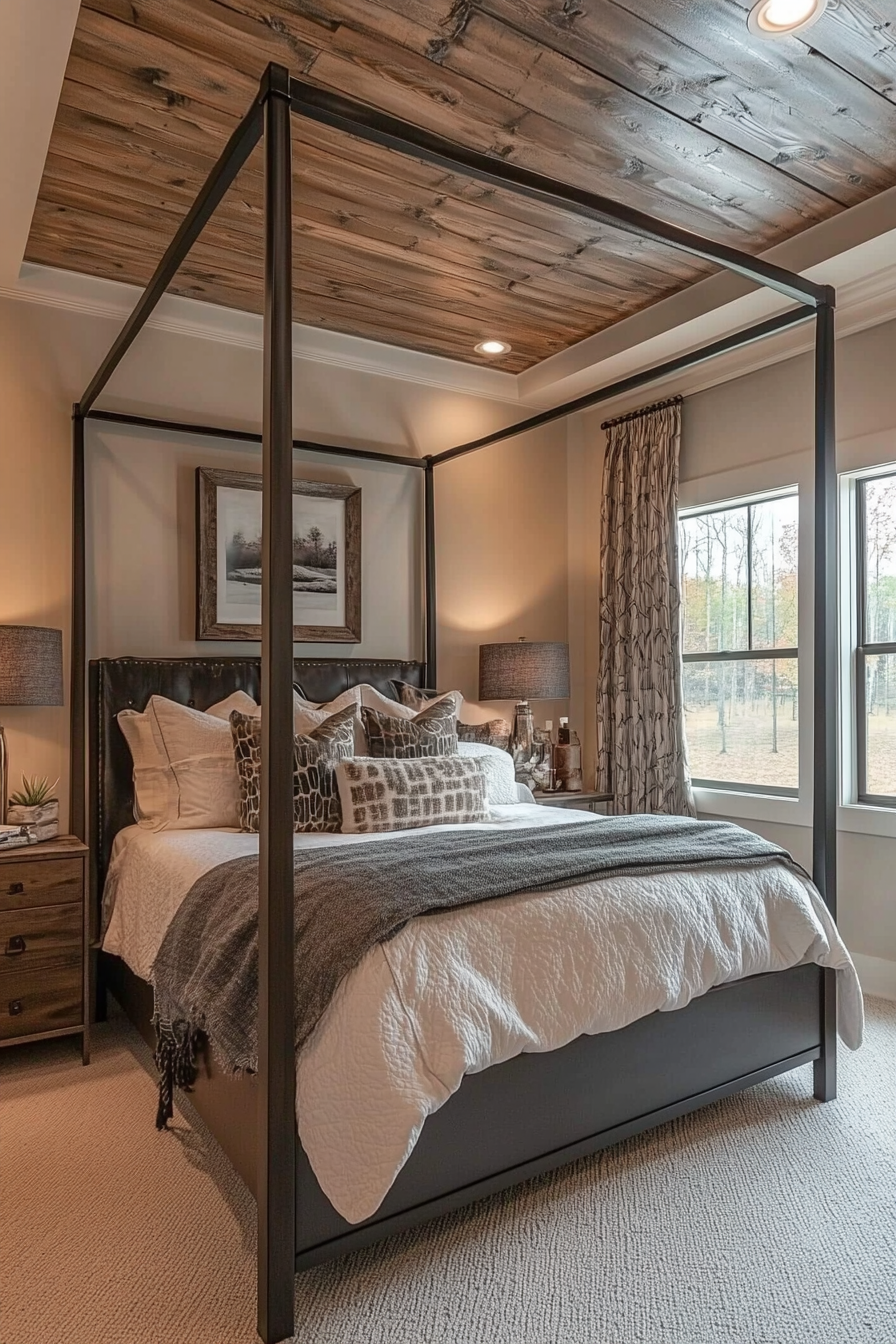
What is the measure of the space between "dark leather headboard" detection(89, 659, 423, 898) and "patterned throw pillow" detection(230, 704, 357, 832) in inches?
11.1

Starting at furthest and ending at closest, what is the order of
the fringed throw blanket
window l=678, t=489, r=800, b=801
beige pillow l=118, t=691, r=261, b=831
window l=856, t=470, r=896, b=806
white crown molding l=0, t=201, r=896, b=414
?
window l=678, t=489, r=800, b=801 < window l=856, t=470, r=896, b=806 < white crown molding l=0, t=201, r=896, b=414 < beige pillow l=118, t=691, r=261, b=831 < the fringed throw blanket

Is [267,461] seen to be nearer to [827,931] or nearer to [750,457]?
[827,931]

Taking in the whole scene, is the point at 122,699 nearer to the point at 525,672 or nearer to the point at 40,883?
the point at 40,883

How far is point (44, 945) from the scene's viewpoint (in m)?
2.85

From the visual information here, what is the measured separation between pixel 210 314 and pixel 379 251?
0.87 metres

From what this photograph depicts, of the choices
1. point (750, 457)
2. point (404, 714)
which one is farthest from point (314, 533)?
point (750, 457)

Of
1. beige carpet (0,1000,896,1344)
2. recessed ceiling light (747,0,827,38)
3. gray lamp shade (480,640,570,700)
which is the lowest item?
beige carpet (0,1000,896,1344)

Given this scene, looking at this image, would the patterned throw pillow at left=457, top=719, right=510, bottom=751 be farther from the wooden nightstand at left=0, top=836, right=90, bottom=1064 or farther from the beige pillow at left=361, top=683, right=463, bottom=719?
the wooden nightstand at left=0, top=836, right=90, bottom=1064

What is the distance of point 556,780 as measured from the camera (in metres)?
4.42

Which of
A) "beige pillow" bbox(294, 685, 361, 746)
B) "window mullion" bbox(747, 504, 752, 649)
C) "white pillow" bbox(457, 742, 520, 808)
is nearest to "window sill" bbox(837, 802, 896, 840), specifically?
"window mullion" bbox(747, 504, 752, 649)

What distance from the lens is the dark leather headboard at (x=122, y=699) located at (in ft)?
10.8

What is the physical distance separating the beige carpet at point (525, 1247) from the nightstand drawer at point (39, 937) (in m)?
0.46

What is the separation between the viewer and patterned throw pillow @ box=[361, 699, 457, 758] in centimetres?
337

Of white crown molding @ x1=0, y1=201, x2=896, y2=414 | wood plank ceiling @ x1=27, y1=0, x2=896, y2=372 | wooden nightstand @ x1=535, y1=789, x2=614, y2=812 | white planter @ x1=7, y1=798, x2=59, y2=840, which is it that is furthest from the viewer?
wooden nightstand @ x1=535, y1=789, x2=614, y2=812
